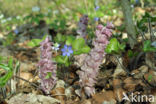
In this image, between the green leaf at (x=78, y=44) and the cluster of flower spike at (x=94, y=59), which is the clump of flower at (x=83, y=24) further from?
the cluster of flower spike at (x=94, y=59)

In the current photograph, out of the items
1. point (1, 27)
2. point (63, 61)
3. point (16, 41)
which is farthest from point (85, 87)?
point (1, 27)

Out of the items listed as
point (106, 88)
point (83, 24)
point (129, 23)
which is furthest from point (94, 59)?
point (129, 23)

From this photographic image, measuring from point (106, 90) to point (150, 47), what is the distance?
0.46 meters

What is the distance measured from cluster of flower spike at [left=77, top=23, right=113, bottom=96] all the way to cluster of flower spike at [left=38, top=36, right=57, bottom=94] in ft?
0.84

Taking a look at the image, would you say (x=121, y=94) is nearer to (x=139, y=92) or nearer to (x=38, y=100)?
(x=139, y=92)

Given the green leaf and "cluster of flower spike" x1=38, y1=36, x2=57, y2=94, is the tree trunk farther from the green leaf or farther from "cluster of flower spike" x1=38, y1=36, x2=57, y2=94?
"cluster of flower spike" x1=38, y1=36, x2=57, y2=94

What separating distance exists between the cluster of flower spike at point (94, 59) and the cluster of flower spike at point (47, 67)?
25 centimetres

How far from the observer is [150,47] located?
50.3 inches

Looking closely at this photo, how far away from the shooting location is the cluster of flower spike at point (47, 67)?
4.84ft

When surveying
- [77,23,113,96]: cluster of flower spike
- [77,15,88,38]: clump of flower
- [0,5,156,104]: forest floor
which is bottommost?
[0,5,156,104]: forest floor

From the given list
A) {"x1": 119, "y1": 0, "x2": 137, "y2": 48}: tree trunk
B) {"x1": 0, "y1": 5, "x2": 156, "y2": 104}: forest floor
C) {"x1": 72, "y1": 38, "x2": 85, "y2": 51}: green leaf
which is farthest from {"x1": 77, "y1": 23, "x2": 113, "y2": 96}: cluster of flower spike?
{"x1": 119, "y1": 0, "x2": 137, "y2": 48}: tree trunk

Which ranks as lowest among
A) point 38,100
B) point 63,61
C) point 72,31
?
point 38,100

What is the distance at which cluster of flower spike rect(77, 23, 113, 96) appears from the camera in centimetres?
132

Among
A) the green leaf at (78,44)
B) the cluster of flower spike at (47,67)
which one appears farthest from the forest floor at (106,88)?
the green leaf at (78,44)
